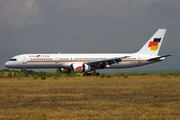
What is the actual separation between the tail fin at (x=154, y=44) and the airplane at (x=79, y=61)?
2.05 ft

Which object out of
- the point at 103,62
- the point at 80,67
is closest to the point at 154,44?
the point at 103,62

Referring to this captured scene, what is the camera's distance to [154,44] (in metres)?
42.2

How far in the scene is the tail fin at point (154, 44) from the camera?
137ft

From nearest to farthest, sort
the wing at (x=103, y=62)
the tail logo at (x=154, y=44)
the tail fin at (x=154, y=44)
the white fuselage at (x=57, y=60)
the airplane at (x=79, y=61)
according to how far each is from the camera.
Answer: the wing at (x=103, y=62)
the airplane at (x=79, y=61)
the white fuselage at (x=57, y=60)
the tail fin at (x=154, y=44)
the tail logo at (x=154, y=44)

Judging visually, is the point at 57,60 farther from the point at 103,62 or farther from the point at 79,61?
the point at 103,62

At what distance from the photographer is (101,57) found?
128 feet

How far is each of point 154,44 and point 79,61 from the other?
12.1 m

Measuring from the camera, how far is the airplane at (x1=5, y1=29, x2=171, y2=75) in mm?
36469

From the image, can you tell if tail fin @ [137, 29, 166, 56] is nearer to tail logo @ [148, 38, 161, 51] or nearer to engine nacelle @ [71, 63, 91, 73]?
tail logo @ [148, 38, 161, 51]

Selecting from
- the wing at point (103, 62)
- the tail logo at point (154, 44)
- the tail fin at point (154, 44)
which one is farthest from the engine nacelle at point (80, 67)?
the tail logo at point (154, 44)

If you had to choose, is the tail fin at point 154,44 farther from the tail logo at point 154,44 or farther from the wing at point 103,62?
the wing at point 103,62

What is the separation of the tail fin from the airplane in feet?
2.05

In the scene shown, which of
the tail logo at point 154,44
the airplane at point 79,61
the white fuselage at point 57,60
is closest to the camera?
the airplane at point 79,61

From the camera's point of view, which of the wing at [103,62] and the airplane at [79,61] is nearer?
the wing at [103,62]
